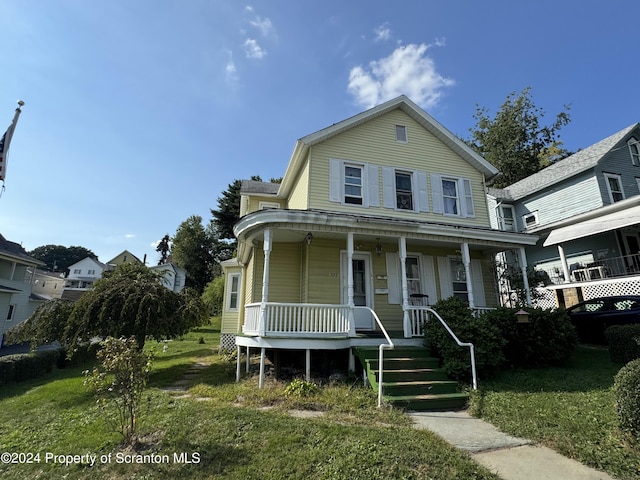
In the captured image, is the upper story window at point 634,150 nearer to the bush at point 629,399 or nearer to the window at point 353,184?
the window at point 353,184

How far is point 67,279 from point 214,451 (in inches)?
2134

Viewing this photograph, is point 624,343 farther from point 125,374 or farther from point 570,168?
point 570,168

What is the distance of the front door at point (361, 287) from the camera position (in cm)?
1002

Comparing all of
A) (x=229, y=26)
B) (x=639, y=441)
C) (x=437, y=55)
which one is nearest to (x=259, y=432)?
(x=639, y=441)

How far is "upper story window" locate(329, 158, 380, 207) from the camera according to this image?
10938 mm

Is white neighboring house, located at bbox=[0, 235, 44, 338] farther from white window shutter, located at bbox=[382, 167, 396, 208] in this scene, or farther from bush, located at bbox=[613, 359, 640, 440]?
bush, located at bbox=[613, 359, 640, 440]

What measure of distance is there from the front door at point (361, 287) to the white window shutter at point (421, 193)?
280cm

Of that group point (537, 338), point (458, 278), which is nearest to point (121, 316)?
point (458, 278)

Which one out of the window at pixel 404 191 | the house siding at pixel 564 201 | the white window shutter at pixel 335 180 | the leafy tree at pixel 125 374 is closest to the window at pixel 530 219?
the house siding at pixel 564 201

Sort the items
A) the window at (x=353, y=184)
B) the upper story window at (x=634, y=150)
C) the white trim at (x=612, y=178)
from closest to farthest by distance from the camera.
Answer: the window at (x=353, y=184) → the white trim at (x=612, y=178) → the upper story window at (x=634, y=150)

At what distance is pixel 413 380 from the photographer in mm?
6633

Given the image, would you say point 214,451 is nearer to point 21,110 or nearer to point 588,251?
point 21,110

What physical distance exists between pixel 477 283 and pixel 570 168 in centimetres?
1250

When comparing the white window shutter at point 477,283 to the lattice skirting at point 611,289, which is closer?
the white window shutter at point 477,283
